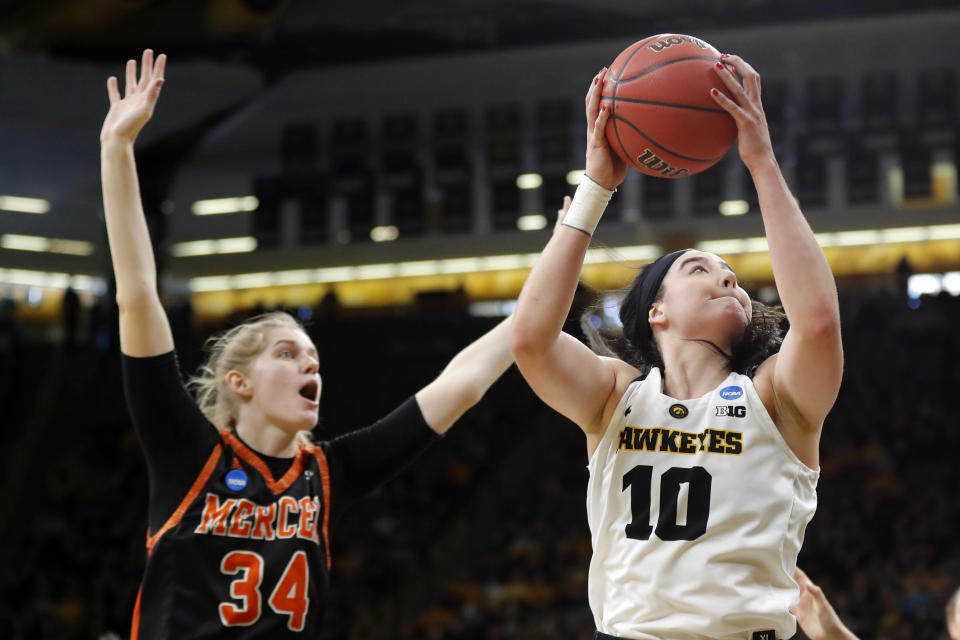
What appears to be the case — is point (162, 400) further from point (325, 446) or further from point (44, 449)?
point (44, 449)

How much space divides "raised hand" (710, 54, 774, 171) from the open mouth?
4.85 ft

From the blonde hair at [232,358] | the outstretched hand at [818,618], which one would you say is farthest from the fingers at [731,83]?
the blonde hair at [232,358]

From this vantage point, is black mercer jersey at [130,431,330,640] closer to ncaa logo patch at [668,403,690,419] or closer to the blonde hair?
the blonde hair

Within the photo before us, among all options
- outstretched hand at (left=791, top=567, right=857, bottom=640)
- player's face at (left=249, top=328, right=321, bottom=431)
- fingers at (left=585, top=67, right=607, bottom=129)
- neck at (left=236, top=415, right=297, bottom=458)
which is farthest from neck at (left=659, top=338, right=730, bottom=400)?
neck at (left=236, top=415, right=297, bottom=458)

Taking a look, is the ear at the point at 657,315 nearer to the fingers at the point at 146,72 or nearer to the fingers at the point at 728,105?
the fingers at the point at 728,105

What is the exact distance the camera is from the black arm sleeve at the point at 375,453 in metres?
3.15

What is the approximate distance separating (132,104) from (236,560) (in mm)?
1218

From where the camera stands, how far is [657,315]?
2529 millimetres

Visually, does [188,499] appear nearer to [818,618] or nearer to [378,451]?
[378,451]

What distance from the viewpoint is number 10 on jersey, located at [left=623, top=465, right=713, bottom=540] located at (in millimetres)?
2209

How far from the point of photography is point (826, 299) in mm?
2170

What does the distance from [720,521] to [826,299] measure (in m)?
0.49

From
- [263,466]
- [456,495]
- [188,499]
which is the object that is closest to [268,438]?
[263,466]

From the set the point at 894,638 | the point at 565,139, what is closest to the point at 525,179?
the point at 565,139
